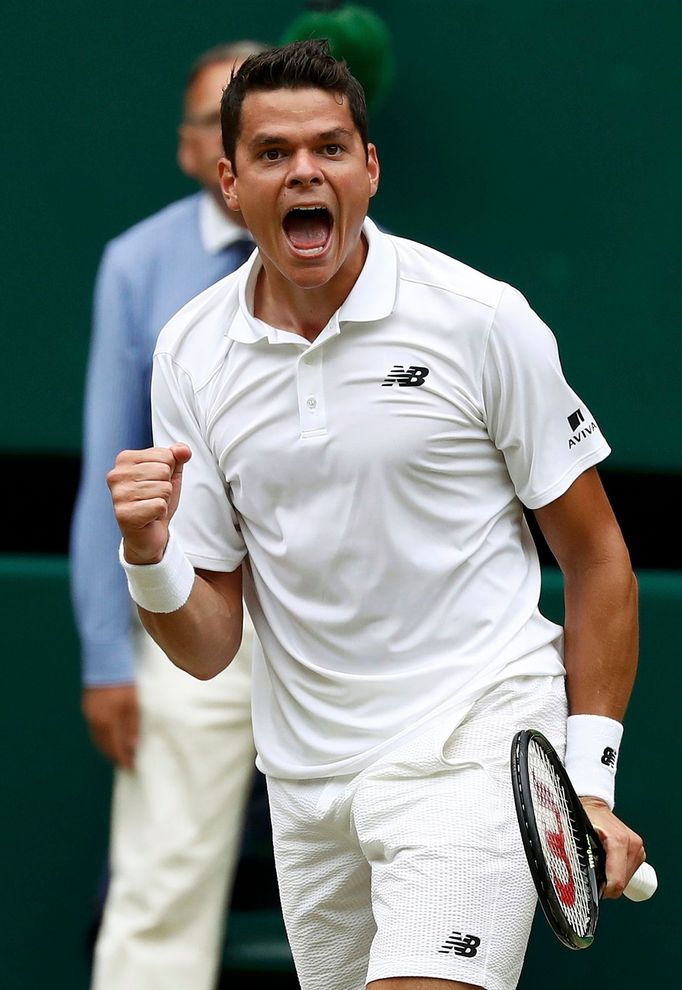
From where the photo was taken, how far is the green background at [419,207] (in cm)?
430

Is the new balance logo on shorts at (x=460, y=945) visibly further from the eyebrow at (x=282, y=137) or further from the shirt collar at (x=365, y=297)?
the eyebrow at (x=282, y=137)

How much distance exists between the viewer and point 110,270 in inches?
156

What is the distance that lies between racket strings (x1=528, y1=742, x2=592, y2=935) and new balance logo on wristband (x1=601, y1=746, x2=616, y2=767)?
0.69 feet

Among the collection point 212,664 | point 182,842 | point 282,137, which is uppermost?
point 282,137

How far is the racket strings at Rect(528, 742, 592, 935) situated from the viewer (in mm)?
2242

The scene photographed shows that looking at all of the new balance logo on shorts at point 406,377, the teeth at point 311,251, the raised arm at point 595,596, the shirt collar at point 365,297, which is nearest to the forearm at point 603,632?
the raised arm at point 595,596

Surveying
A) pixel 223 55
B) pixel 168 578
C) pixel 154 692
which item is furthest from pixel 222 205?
pixel 168 578

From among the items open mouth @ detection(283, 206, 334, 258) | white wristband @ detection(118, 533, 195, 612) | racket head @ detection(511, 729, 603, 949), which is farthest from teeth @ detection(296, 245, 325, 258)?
racket head @ detection(511, 729, 603, 949)

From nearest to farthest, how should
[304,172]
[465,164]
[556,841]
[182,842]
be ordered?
1. [556,841]
2. [304,172]
3. [182,842]
4. [465,164]

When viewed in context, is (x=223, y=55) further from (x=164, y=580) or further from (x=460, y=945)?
(x=460, y=945)

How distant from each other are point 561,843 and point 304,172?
0.99 metres

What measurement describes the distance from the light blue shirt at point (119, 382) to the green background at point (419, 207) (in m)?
0.37

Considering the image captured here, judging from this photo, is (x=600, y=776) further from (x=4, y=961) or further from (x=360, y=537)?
(x=4, y=961)

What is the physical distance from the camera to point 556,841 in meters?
2.29
